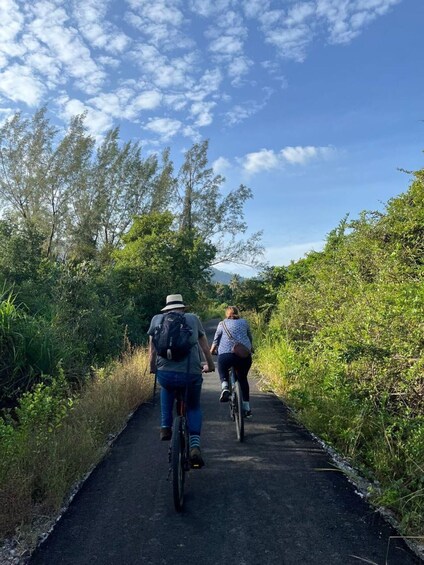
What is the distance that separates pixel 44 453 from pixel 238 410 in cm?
260

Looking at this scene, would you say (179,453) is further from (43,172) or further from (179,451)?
(43,172)

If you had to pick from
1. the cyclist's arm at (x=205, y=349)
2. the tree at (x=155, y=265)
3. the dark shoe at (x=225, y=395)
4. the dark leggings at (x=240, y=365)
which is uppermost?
the tree at (x=155, y=265)

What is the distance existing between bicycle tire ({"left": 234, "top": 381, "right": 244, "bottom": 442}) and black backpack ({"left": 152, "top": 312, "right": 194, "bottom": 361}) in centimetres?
191

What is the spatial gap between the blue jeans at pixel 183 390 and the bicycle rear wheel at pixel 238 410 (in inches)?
56.8

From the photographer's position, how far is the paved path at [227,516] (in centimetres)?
315

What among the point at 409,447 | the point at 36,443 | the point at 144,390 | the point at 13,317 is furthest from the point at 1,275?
the point at 409,447

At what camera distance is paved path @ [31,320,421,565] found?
3150mm

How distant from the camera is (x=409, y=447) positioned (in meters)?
4.32

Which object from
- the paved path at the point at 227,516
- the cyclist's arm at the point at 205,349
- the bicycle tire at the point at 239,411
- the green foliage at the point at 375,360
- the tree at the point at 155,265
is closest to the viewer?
the paved path at the point at 227,516

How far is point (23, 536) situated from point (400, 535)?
3041 mm

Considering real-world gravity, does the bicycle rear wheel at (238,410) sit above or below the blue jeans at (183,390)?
below

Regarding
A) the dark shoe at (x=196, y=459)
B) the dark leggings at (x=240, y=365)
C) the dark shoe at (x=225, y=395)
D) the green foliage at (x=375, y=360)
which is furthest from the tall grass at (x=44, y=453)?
the green foliage at (x=375, y=360)

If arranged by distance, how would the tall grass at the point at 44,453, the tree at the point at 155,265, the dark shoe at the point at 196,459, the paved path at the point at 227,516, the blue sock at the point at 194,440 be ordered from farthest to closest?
the tree at the point at 155,265 < the blue sock at the point at 194,440 < the dark shoe at the point at 196,459 < the tall grass at the point at 44,453 < the paved path at the point at 227,516

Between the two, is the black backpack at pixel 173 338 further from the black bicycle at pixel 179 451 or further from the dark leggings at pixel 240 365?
the dark leggings at pixel 240 365
